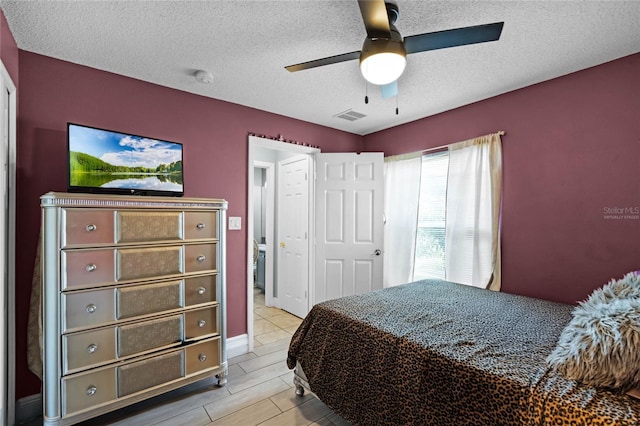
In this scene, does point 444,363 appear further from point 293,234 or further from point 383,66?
point 293,234

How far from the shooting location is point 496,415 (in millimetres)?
1175

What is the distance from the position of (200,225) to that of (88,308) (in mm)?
822

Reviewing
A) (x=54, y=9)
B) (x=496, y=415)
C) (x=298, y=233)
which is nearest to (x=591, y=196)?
(x=496, y=415)

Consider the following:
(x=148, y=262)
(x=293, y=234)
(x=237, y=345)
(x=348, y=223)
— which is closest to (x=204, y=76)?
(x=148, y=262)

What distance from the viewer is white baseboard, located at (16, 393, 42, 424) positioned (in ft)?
6.49

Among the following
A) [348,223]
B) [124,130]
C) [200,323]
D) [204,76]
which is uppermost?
[204,76]

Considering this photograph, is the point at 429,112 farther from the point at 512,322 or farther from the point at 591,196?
the point at 512,322

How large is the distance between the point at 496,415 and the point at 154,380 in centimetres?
203

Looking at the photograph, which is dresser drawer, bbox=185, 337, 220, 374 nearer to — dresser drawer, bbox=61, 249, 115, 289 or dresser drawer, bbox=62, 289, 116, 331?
dresser drawer, bbox=62, 289, 116, 331

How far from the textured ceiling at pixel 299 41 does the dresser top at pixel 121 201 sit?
39.7 inches

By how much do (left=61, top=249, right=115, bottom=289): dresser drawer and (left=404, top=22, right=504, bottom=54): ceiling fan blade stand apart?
2125mm

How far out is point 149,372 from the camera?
201 cm

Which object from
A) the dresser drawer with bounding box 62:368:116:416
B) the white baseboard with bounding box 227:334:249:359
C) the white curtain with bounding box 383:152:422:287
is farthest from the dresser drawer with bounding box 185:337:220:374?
the white curtain with bounding box 383:152:422:287

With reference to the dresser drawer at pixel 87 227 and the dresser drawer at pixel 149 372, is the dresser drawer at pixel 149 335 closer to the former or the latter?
the dresser drawer at pixel 149 372
